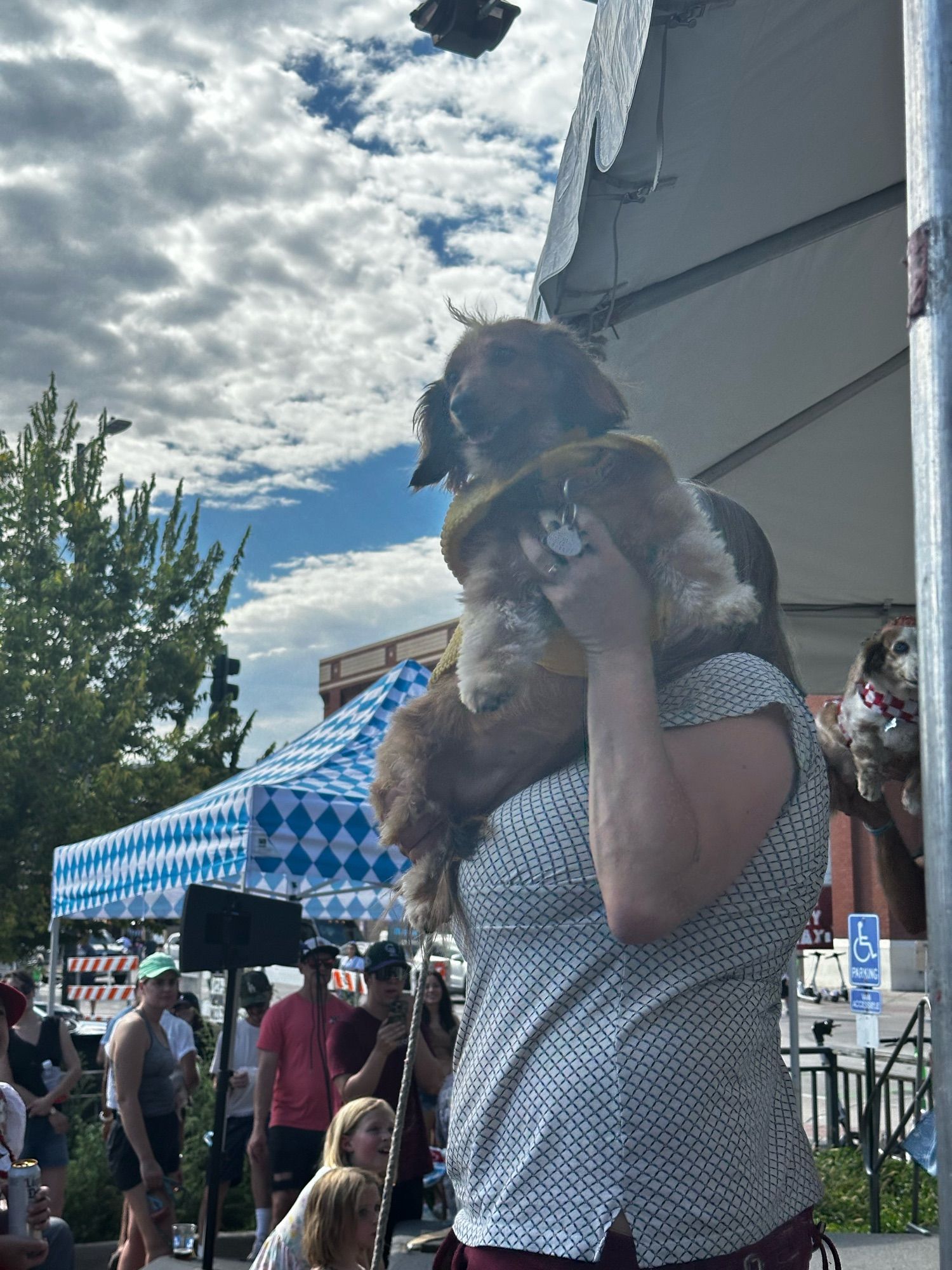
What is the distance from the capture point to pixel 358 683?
60.4 m

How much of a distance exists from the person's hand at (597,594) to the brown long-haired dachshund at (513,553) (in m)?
0.02

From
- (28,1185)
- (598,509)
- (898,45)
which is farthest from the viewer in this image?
(28,1185)

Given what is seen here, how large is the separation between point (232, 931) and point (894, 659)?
455 cm

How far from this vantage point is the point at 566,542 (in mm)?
1282

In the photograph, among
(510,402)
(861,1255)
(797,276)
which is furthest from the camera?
(861,1255)

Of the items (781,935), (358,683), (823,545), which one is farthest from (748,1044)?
(358,683)

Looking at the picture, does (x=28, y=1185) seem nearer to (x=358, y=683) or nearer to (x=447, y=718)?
(x=447, y=718)

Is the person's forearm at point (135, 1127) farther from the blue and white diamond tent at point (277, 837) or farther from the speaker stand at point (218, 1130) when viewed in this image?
the blue and white diamond tent at point (277, 837)

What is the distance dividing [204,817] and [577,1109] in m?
6.52

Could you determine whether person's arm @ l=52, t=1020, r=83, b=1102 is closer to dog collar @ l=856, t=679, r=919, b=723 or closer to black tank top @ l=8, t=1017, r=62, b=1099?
black tank top @ l=8, t=1017, r=62, b=1099

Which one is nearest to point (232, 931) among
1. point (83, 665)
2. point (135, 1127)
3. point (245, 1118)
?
point (135, 1127)

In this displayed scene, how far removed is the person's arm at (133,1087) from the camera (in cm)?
668

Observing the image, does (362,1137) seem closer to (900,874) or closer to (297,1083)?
(297,1083)

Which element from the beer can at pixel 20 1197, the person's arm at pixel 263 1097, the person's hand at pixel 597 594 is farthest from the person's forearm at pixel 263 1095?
the person's hand at pixel 597 594
